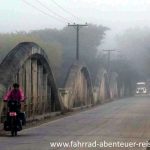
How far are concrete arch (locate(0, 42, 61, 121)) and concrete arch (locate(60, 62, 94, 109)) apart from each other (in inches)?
178

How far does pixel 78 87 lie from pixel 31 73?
17.6m

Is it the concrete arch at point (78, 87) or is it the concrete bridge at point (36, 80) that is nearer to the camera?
the concrete bridge at point (36, 80)

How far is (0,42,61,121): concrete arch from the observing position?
22.8 metres

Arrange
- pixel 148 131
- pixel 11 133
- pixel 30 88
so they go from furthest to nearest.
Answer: pixel 30 88 → pixel 148 131 → pixel 11 133

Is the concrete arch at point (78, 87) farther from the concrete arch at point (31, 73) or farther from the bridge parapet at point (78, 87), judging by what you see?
the concrete arch at point (31, 73)

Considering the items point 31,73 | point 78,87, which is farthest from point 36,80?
point 78,87

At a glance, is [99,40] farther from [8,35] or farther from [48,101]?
[48,101]

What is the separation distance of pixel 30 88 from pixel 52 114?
325 cm

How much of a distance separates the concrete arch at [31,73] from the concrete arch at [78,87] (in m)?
4.52

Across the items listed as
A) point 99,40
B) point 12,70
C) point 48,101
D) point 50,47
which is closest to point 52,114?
point 48,101

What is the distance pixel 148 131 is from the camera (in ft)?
62.1

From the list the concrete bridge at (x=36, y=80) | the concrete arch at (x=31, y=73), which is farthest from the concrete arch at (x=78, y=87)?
the concrete arch at (x=31, y=73)

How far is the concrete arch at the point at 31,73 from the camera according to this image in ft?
74.6

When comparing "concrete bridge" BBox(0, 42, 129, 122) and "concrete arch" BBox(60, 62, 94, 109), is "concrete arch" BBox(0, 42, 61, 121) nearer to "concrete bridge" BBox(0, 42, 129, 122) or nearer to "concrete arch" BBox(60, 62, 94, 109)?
"concrete bridge" BBox(0, 42, 129, 122)
